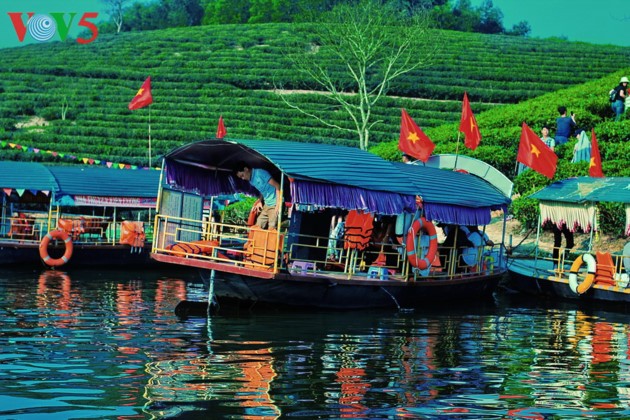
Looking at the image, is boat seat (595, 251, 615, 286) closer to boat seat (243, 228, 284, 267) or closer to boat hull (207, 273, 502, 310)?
boat hull (207, 273, 502, 310)

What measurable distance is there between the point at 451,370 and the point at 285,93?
42.0 metres

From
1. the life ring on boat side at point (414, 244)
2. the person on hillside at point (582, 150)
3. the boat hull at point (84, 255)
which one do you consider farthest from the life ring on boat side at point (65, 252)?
the person on hillside at point (582, 150)

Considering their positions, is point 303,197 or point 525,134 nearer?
point 303,197

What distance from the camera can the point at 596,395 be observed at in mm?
9625

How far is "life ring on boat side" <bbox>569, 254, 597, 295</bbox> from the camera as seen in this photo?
16906 mm

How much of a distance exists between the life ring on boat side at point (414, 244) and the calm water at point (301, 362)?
0.80 m

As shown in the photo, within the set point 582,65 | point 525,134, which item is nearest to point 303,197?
point 525,134

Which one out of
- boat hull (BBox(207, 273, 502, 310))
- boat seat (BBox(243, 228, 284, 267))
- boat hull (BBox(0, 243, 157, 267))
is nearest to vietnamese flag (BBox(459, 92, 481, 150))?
boat hull (BBox(207, 273, 502, 310))

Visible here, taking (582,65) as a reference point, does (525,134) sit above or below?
below

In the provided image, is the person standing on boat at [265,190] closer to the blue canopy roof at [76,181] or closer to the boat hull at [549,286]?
the boat hull at [549,286]

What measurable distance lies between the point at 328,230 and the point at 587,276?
183 inches

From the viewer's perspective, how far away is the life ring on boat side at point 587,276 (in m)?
16.9

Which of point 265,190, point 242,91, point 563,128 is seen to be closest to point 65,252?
point 265,190

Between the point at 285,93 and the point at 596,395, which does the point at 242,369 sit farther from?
the point at 285,93
